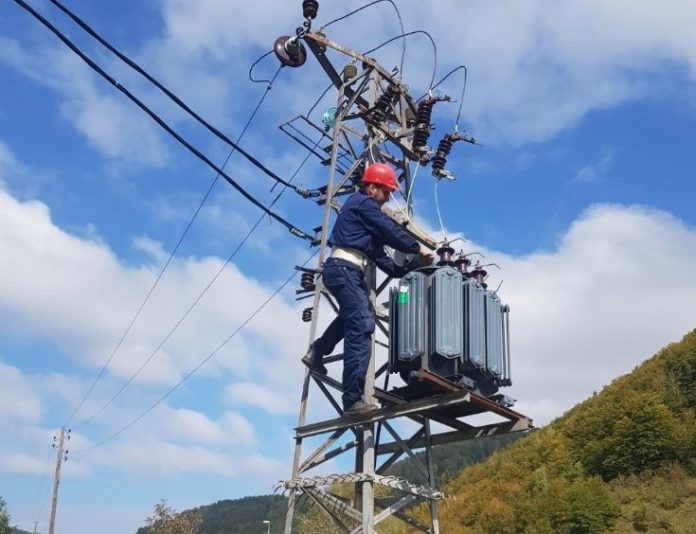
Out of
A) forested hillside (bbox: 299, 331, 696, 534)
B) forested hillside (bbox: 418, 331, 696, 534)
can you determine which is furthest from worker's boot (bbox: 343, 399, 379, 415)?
forested hillside (bbox: 418, 331, 696, 534)

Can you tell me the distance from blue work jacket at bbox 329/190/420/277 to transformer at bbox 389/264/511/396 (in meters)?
0.41

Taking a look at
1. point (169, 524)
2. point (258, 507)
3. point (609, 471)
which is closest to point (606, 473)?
point (609, 471)

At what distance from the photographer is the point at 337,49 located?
11.1 metres

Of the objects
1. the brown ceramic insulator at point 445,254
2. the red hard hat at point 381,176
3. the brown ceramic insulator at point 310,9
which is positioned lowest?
the brown ceramic insulator at point 445,254

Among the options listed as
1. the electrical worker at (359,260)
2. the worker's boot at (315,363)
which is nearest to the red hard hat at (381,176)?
the electrical worker at (359,260)

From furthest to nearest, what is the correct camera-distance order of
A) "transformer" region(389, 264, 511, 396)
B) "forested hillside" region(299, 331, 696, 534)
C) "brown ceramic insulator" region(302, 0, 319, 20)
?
1. "forested hillside" region(299, 331, 696, 534)
2. "brown ceramic insulator" region(302, 0, 319, 20)
3. "transformer" region(389, 264, 511, 396)

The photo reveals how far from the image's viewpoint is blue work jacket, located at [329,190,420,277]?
880 centimetres

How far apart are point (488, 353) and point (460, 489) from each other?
43.6 meters

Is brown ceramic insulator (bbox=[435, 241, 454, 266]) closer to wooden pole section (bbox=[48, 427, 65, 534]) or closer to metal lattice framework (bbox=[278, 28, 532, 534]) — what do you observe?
metal lattice framework (bbox=[278, 28, 532, 534])

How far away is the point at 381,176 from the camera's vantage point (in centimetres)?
918

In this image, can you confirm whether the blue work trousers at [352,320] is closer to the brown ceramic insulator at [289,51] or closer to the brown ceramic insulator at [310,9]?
the brown ceramic insulator at [289,51]

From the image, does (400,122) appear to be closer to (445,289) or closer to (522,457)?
(445,289)

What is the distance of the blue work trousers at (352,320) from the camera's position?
8531mm

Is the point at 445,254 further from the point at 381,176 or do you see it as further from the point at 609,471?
the point at 609,471
